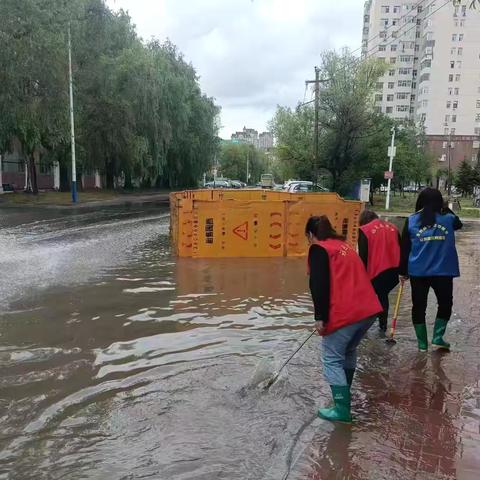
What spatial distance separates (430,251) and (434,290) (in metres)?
0.42

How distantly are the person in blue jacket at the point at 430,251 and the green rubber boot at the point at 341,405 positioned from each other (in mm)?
1845

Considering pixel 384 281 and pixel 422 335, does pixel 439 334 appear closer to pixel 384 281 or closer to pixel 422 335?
pixel 422 335

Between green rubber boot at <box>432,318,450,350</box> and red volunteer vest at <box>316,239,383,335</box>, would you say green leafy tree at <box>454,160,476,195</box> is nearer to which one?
green rubber boot at <box>432,318,450,350</box>

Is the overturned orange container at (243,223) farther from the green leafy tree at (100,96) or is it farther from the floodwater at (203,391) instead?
the green leafy tree at (100,96)

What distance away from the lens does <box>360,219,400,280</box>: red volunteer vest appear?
579cm

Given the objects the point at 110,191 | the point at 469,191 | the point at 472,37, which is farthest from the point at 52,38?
the point at 472,37

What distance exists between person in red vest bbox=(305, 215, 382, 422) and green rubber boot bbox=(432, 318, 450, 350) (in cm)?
202

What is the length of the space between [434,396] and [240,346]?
2.09m

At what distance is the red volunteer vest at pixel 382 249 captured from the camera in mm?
5793

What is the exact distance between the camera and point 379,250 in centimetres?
586

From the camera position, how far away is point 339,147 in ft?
116

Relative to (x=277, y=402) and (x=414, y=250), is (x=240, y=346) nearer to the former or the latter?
(x=277, y=402)

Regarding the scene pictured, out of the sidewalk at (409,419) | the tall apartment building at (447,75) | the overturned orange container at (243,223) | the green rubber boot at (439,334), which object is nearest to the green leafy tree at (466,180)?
the tall apartment building at (447,75)

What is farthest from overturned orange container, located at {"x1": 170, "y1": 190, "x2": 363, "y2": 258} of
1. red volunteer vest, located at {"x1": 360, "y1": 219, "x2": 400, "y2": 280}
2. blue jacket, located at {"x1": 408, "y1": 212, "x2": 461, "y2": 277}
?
blue jacket, located at {"x1": 408, "y1": 212, "x2": 461, "y2": 277}
